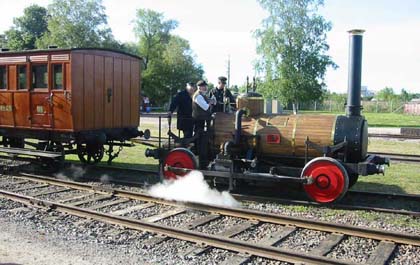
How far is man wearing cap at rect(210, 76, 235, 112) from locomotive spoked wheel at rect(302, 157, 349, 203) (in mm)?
2512

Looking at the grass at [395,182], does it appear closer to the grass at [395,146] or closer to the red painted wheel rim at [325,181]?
the red painted wheel rim at [325,181]

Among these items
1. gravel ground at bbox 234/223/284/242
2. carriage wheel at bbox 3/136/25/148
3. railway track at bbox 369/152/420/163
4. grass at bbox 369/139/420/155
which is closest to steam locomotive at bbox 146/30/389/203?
gravel ground at bbox 234/223/284/242

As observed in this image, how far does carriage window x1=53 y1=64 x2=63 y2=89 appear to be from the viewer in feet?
36.1

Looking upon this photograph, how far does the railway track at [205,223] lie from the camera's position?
19.3 feet

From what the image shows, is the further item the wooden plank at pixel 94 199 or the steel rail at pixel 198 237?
the wooden plank at pixel 94 199

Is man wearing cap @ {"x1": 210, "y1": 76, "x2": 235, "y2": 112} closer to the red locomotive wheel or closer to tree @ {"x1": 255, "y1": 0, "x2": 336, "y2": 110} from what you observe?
the red locomotive wheel

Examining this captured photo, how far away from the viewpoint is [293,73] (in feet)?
109

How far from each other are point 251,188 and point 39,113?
5.51 m

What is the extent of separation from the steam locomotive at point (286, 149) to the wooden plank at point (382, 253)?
188cm

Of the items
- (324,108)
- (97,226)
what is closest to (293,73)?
(97,226)

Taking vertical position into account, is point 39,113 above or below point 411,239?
above

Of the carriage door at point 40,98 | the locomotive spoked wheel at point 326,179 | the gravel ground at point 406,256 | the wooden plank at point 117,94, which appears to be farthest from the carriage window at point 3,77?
the gravel ground at point 406,256

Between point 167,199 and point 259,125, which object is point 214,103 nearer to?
point 259,125

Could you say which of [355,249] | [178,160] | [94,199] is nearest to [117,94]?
[178,160]
